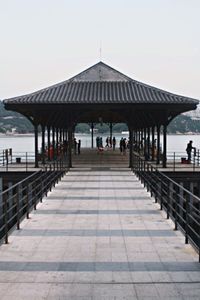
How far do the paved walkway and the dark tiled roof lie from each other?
11823 mm

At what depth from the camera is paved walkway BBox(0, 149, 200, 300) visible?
255 inches

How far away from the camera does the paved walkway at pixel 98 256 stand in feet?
21.2

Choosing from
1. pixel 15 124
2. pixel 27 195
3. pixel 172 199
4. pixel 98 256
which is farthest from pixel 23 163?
pixel 15 124

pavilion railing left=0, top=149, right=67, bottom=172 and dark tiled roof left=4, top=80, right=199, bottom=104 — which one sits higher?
dark tiled roof left=4, top=80, right=199, bottom=104

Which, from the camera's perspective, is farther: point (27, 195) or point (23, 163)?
point (23, 163)

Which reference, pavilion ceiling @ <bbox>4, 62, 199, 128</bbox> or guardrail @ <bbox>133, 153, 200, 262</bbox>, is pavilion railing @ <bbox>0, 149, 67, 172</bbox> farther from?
guardrail @ <bbox>133, 153, 200, 262</bbox>

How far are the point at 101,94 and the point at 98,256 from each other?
18816 mm

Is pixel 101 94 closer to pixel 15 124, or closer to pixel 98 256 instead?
pixel 98 256

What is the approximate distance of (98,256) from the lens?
816 centimetres

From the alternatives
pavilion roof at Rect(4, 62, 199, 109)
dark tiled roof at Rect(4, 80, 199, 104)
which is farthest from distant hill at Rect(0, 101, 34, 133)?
dark tiled roof at Rect(4, 80, 199, 104)

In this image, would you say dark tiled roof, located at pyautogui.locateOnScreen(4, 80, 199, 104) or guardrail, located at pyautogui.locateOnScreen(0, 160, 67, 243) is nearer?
guardrail, located at pyautogui.locateOnScreen(0, 160, 67, 243)

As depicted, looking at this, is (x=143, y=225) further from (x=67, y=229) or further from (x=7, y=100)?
(x=7, y=100)

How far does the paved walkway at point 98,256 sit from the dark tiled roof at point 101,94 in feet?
38.8

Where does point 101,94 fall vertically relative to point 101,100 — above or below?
above
